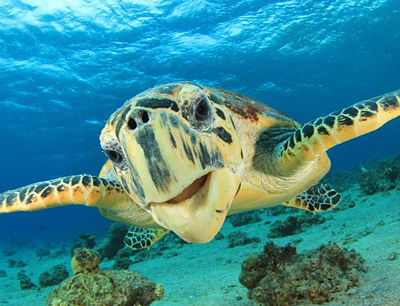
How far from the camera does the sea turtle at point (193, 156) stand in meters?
1.68

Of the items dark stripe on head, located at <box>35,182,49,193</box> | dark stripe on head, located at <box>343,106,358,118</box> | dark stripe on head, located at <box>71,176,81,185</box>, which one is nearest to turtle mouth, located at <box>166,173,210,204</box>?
dark stripe on head, located at <box>343,106,358,118</box>

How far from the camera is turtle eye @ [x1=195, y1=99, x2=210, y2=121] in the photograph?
6.40 feet

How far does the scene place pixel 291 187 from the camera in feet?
12.7

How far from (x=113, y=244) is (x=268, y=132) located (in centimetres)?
853

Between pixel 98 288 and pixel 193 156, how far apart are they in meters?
2.06

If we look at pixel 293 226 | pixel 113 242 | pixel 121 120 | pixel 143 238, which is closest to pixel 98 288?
pixel 121 120

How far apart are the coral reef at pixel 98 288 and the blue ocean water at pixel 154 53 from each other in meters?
15.8

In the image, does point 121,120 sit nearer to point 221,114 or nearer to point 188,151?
point 188,151

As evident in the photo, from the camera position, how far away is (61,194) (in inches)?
133

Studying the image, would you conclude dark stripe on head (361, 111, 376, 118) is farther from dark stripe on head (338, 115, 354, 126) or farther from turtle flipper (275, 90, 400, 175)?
dark stripe on head (338, 115, 354, 126)

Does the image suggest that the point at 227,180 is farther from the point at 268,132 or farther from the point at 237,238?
the point at 237,238

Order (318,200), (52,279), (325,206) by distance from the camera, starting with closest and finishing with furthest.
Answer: (325,206)
(318,200)
(52,279)

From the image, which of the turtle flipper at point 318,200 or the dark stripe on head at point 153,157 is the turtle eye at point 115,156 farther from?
the turtle flipper at point 318,200

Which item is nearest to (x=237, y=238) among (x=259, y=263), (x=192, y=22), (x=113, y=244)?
(x=259, y=263)
